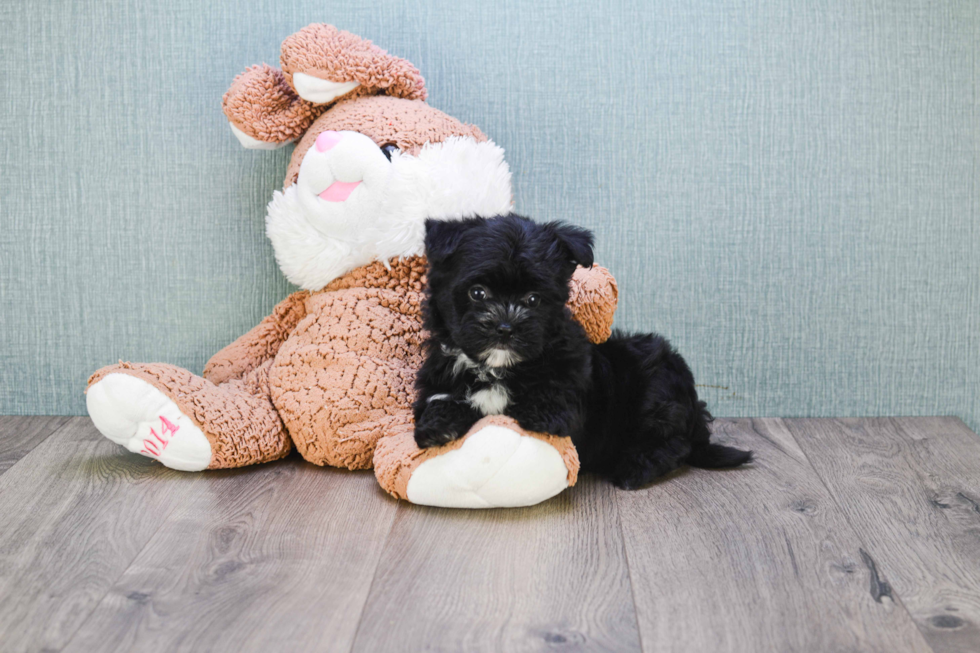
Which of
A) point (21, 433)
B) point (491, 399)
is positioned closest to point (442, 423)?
point (491, 399)

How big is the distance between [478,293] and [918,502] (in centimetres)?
99

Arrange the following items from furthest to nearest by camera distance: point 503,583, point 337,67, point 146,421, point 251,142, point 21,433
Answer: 1. point 21,433
2. point 251,142
3. point 337,67
4. point 146,421
5. point 503,583

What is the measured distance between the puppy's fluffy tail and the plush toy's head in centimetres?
70

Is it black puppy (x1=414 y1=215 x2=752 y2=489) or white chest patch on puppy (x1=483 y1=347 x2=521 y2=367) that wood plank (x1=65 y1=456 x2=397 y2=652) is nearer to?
black puppy (x1=414 y1=215 x2=752 y2=489)

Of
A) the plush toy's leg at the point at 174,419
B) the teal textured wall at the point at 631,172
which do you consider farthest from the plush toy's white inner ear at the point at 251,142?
the plush toy's leg at the point at 174,419

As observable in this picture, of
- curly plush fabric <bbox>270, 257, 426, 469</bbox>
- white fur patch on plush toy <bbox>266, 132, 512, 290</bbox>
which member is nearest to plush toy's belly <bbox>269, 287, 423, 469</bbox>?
curly plush fabric <bbox>270, 257, 426, 469</bbox>

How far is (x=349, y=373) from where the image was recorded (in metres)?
1.76

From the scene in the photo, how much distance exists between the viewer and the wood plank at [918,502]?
4.03 feet

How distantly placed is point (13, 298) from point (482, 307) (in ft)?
4.75

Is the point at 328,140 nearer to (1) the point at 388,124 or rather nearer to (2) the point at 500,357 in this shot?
(1) the point at 388,124

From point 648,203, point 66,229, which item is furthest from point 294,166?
point 648,203

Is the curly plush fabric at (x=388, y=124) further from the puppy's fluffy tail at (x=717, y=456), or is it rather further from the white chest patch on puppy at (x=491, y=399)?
the puppy's fluffy tail at (x=717, y=456)

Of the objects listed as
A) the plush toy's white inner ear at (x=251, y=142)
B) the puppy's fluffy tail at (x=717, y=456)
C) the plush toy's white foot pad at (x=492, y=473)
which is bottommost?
the puppy's fluffy tail at (x=717, y=456)

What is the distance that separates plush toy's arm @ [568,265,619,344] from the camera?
5.62ft
